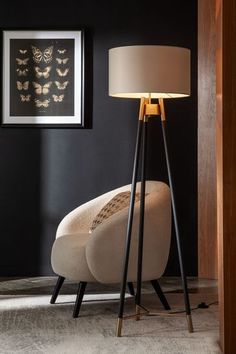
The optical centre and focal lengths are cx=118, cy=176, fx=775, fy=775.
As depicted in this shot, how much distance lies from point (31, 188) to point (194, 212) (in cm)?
139

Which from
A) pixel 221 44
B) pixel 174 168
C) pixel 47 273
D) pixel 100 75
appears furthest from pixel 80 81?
pixel 221 44

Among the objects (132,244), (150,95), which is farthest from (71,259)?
(150,95)

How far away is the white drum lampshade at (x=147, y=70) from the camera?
14.4 ft

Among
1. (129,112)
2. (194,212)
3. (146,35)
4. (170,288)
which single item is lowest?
(170,288)

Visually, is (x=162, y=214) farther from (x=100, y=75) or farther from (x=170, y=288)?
(x=100, y=75)

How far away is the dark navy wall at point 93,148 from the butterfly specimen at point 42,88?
32 cm

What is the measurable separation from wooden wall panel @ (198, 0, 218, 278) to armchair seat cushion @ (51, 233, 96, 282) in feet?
5.41

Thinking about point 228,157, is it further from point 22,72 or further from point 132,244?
point 22,72

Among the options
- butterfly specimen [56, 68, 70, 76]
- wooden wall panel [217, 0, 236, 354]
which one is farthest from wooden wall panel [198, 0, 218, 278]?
wooden wall panel [217, 0, 236, 354]

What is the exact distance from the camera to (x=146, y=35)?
21.3 feet

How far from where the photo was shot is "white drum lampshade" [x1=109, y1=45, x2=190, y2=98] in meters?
4.39

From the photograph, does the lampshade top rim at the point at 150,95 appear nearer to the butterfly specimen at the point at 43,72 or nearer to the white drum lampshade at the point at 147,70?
the white drum lampshade at the point at 147,70

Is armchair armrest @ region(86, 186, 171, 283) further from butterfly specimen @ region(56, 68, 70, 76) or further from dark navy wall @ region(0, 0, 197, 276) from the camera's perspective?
butterfly specimen @ region(56, 68, 70, 76)

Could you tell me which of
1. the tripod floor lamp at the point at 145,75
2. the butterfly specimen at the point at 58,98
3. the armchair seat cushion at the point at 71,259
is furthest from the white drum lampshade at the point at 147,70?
the butterfly specimen at the point at 58,98
